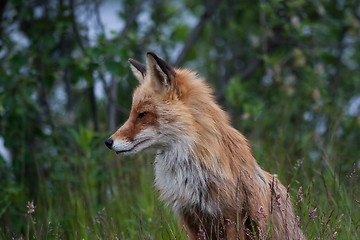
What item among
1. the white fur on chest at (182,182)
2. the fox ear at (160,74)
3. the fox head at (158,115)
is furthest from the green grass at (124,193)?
the fox ear at (160,74)

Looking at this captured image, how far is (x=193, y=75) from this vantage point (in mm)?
4613

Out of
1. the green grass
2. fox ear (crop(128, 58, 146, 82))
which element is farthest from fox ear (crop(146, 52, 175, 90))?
the green grass

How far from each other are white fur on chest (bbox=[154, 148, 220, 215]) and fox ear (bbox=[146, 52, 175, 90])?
58 centimetres

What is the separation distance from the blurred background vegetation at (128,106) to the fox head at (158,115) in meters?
0.68

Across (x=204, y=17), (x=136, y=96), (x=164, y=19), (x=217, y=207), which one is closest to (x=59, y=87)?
(x=164, y=19)

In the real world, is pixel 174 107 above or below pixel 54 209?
above

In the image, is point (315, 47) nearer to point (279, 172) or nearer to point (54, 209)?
point (279, 172)

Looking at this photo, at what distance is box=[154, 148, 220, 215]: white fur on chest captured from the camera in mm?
4039

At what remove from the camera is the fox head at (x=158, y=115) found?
4.21 metres

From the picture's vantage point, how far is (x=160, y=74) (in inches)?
172

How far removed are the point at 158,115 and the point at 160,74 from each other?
1.22 ft

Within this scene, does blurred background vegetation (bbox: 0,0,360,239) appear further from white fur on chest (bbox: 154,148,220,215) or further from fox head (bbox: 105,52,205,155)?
fox head (bbox: 105,52,205,155)

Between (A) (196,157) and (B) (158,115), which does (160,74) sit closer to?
(B) (158,115)

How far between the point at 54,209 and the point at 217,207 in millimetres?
2705
